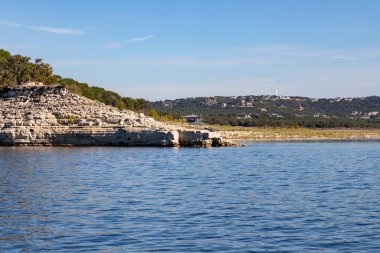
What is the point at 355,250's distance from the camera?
17.7 metres

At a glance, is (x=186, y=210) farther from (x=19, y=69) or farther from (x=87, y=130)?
(x=19, y=69)

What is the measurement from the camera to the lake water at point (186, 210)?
61.3 feet

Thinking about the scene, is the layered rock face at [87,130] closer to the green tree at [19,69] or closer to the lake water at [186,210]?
the green tree at [19,69]

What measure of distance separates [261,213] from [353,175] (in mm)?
19587

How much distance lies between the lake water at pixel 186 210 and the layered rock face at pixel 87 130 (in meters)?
33.4

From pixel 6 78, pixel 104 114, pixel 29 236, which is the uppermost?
pixel 6 78

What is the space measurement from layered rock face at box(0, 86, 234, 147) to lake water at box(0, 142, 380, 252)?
110ft

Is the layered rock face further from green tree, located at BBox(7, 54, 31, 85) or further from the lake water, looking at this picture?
the lake water

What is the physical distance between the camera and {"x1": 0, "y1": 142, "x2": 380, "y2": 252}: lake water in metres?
18.7

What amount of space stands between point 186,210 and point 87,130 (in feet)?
178

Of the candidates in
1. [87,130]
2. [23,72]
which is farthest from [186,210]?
[23,72]

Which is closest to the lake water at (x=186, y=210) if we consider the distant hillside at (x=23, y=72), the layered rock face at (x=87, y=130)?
the layered rock face at (x=87, y=130)

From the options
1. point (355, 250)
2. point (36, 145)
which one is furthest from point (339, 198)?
point (36, 145)

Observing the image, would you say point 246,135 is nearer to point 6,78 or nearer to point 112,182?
point 6,78
